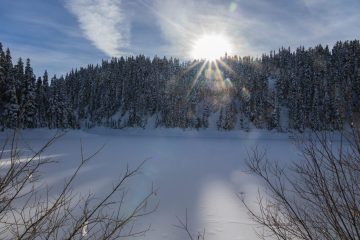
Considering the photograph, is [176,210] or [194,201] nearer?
[176,210]

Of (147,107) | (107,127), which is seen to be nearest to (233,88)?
(147,107)

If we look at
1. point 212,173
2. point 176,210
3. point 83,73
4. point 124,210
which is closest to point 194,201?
point 176,210

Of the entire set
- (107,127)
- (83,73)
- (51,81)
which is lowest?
(107,127)

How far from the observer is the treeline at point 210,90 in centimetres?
12025

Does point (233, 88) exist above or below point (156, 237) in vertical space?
above

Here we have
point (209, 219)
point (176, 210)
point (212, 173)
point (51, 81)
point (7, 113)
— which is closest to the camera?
point (209, 219)

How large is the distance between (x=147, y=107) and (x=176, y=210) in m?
143

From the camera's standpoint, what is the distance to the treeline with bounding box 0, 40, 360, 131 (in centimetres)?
12025

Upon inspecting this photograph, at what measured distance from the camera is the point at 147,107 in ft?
513

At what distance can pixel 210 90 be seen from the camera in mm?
154750

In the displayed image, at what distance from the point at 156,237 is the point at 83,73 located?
183299mm

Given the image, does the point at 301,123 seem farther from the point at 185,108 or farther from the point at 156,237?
the point at 156,237

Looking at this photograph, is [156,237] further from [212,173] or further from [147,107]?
[147,107]

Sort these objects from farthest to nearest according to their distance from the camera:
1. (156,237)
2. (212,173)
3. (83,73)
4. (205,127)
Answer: (83,73) → (205,127) → (212,173) → (156,237)
